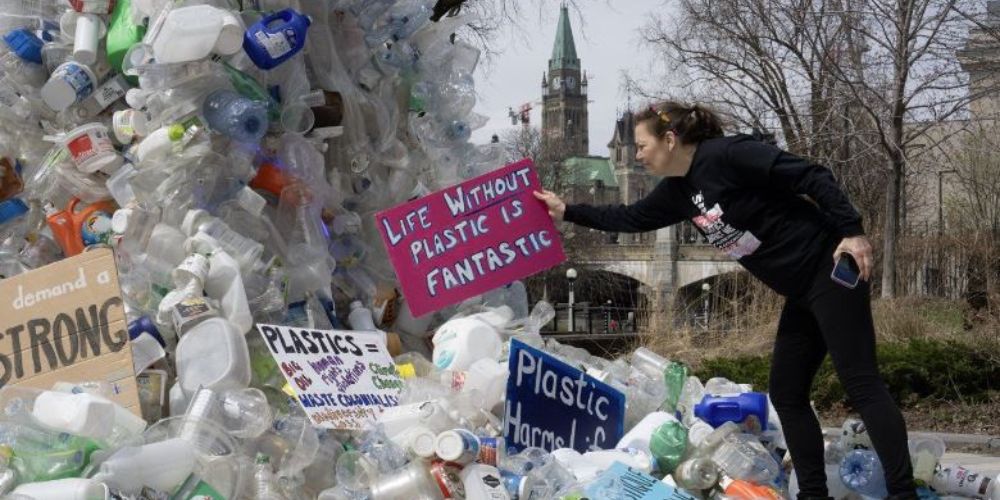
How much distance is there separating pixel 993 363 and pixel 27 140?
764cm

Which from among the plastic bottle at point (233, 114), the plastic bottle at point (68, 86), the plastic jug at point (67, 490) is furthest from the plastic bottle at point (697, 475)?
the plastic bottle at point (68, 86)

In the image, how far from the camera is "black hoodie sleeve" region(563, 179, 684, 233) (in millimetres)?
4043

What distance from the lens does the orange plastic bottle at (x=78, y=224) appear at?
472 cm

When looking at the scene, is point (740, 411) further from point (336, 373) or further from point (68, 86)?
point (68, 86)

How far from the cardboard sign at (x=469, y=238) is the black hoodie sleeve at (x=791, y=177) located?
122cm

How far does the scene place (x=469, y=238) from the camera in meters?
4.70

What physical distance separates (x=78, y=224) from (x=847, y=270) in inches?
123

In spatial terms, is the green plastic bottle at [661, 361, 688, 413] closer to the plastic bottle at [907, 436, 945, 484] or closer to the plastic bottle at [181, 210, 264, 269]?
the plastic bottle at [907, 436, 945, 484]

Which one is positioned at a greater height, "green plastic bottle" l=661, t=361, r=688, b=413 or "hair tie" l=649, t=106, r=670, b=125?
"hair tie" l=649, t=106, r=670, b=125

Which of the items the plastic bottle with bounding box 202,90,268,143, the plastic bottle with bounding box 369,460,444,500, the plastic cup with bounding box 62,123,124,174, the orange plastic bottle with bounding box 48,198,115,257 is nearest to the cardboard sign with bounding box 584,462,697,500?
the plastic bottle with bounding box 369,460,444,500

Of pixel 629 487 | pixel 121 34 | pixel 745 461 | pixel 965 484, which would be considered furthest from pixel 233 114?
pixel 965 484

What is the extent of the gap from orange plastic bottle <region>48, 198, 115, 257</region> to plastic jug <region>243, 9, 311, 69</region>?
0.92 meters

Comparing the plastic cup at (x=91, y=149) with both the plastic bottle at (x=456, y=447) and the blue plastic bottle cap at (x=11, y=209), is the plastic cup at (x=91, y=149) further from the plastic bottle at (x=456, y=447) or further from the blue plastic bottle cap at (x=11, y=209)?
the plastic bottle at (x=456, y=447)

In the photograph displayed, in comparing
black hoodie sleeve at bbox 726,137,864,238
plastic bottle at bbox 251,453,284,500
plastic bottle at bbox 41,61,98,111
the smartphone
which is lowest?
plastic bottle at bbox 251,453,284,500
